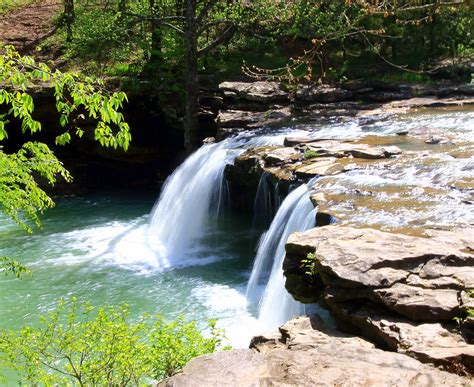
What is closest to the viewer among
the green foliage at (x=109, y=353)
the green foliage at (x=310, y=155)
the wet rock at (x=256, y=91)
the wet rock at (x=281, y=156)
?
the green foliage at (x=109, y=353)

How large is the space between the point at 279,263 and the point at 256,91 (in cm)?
879

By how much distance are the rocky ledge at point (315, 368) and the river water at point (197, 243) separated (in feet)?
8.55

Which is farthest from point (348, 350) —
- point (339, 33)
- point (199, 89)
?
point (199, 89)

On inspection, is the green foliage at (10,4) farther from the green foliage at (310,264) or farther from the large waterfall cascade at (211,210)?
the green foliage at (310,264)

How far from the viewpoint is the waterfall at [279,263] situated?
7711mm

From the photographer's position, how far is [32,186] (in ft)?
18.2

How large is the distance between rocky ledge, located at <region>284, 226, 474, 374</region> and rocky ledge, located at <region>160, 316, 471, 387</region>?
0.23 meters

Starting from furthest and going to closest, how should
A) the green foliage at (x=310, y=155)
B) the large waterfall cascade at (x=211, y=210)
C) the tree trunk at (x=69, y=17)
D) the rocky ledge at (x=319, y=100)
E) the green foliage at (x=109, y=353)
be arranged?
the tree trunk at (x=69, y=17) < the rocky ledge at (x=319, y=100) < the green foliage at (x=310, y=155) < the large waterfall cascade at (x=211, y=210) < the green foliage at (x=109, y=353)

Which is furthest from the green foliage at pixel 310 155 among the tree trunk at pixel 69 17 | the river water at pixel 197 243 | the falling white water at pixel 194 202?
the tree trunk at pixel 69 17

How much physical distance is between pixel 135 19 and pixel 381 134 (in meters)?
9.06

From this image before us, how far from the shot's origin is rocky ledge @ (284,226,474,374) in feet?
15.0

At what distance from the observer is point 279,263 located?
323 inches

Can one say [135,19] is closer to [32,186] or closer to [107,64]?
[107,64]

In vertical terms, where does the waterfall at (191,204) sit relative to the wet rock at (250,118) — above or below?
below
